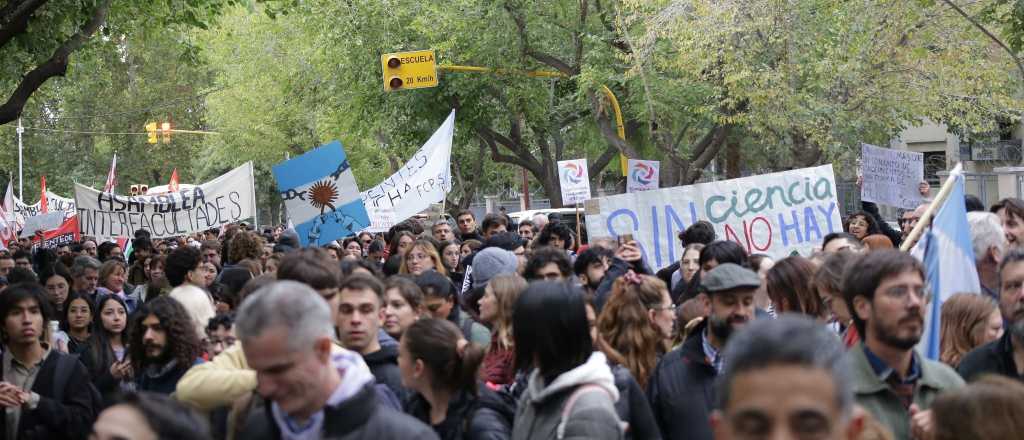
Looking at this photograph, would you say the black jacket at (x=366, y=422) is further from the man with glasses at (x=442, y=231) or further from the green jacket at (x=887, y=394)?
the man with glasses at (x=442, y=231)

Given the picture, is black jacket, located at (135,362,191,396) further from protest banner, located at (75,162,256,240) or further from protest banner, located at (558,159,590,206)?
protest banner, located at (558,159,590,206)

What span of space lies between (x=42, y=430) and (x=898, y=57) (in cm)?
2016

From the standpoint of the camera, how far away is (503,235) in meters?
10.7

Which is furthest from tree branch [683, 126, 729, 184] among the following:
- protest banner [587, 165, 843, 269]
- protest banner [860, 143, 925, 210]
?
protest banner [587, 165, 843, 269]

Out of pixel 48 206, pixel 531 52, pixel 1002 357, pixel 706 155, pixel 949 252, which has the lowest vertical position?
pixel 1002 357

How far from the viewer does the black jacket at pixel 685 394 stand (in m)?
5.02

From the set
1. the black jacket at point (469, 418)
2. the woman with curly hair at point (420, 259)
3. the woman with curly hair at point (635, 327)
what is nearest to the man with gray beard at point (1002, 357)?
the woman with curly hair at point (635, 327)

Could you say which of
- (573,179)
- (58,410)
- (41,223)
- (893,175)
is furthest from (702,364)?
(41,223)

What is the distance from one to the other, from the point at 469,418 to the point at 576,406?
2.59 ft

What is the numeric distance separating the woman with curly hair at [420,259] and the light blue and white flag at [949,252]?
403 cm

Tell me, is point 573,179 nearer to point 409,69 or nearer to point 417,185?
point 417,185

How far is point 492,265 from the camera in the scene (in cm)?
835

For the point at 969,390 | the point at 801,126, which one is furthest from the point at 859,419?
the point at 801,126

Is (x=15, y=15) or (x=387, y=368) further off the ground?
(x=15, y=15)
